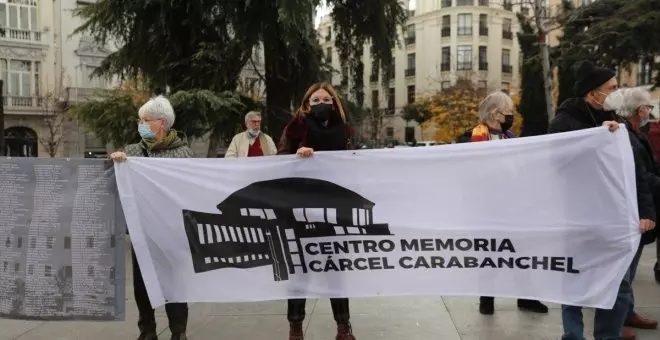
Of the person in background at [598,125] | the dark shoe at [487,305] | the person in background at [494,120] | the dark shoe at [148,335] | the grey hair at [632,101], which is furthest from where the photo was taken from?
the dark shoe at [487,305]

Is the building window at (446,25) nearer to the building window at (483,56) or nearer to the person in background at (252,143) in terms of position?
the building window at (483,56)

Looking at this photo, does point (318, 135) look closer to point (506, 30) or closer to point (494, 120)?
point (494, 120)

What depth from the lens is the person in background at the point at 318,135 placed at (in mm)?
4188

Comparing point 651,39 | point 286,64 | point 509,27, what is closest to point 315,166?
point 286,64

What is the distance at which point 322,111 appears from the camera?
4.16 meters

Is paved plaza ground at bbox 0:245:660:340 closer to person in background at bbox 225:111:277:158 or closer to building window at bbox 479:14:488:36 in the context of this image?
person in background at bbox 225:111:277:158

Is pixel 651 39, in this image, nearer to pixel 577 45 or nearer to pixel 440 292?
pixel 577 45

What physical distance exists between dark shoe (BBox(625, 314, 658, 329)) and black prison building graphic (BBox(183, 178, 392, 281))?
95.7 inches

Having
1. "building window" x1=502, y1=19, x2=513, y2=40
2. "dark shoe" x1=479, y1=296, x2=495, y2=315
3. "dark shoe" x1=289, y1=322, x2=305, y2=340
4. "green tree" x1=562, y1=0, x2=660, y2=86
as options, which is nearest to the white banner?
"dark shoe" x1=289, y1=322, x2=305, y2=340

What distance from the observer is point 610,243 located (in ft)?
12.2

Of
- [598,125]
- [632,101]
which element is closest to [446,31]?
[632,101]

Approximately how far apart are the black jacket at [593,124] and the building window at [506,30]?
211 ft

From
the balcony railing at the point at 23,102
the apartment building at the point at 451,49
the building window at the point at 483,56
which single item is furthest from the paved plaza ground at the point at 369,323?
the building window at the point at 483,56

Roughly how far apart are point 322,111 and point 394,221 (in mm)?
957
